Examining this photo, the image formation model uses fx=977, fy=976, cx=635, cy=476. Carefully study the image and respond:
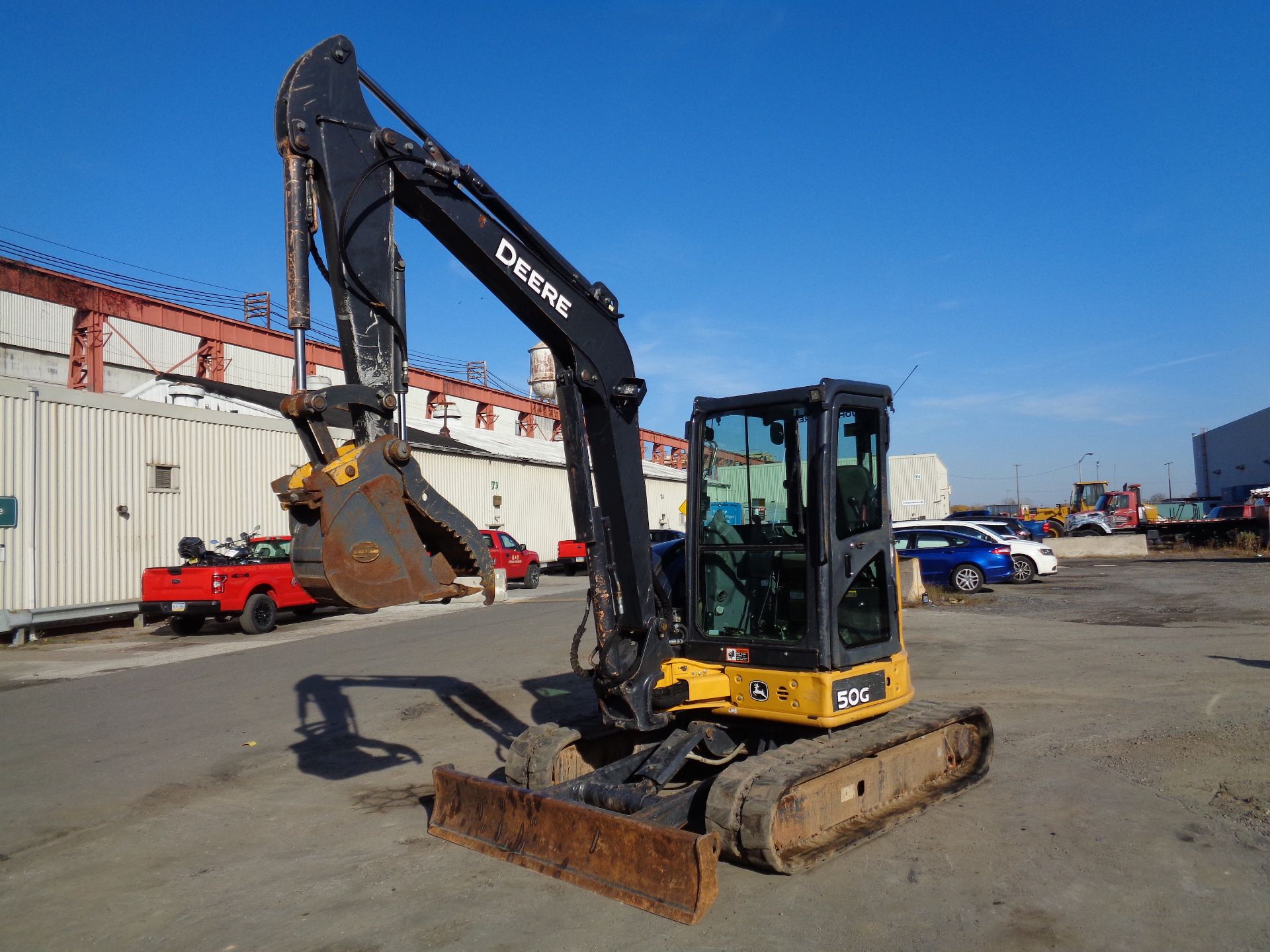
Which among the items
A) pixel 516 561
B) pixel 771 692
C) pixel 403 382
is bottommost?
pixel 771 692

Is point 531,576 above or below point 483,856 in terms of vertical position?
above

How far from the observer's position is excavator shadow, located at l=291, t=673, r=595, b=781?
8234 mm

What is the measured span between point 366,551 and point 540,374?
49085 millimetres

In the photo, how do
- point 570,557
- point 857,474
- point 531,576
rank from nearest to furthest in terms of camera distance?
point 857,474 → point 531,576 → point 570,557

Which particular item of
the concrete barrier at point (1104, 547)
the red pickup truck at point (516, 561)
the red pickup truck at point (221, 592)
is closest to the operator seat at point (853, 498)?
the red pickup truck at point (221, 592)

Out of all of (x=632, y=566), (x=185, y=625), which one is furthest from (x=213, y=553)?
(x=632, y=566)

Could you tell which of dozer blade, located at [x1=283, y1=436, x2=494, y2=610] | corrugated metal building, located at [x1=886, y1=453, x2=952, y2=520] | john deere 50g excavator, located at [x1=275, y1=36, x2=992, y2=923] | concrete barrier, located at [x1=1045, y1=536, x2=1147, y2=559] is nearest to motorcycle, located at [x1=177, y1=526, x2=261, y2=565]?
john deere 50g excavator, located at [x1=275, y1=36, x2=992, y2=923]

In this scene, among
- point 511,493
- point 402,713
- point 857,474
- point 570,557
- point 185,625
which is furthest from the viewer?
point 511,493

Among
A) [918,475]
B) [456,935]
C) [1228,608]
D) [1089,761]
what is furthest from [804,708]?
[918,475]

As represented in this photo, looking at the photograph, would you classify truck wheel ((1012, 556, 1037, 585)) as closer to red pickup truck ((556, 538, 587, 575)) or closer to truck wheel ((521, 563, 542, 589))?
truck wheel ((521, 563, 542, 589))

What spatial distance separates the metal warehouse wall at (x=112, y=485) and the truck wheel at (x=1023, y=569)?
17794 mm

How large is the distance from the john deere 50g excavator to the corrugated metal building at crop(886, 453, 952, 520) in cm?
5509

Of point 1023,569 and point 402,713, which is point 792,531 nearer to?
point 402,713

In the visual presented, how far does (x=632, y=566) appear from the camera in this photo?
6195 mm
